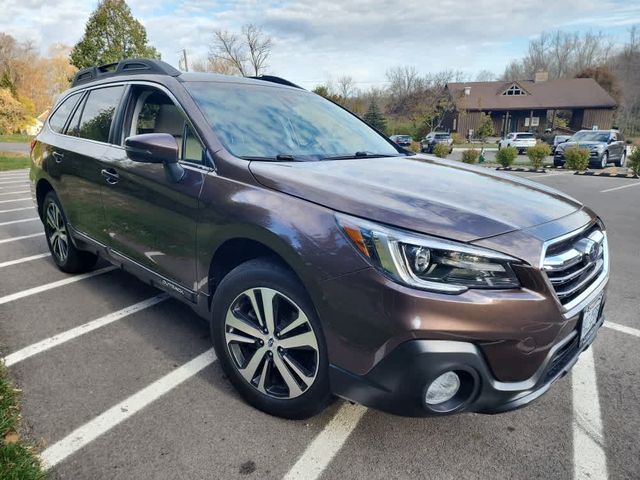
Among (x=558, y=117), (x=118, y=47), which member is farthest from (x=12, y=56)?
(x=558, y=117)

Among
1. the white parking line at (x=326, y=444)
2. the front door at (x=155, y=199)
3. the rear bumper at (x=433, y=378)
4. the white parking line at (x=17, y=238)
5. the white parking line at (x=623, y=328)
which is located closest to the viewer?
the rear bumper at (x=433, y=378)

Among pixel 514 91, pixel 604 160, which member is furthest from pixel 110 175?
pixel 514 91

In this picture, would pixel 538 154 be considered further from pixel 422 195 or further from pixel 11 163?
pixel 11 163

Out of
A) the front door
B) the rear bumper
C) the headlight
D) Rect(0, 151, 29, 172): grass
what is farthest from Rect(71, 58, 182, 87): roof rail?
Rect(0, 151, 29, 172): grass

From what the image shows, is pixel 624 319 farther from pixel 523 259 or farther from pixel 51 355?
pixel 51 355

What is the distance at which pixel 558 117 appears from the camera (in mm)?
49844

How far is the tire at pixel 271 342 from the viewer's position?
6.78 feet

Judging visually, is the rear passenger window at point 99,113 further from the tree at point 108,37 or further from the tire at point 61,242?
the tree at point 108,37

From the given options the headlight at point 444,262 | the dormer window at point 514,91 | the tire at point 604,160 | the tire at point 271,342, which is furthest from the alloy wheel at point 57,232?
the dormer window at point 514,91

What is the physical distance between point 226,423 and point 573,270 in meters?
1.80

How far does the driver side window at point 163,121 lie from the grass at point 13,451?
5.25 feet

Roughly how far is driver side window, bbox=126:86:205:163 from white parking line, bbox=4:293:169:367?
Answer: 1.41 meters

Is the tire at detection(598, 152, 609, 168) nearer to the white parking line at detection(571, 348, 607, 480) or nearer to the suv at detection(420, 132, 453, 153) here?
the suv at detection(420, 132, 453, 153)

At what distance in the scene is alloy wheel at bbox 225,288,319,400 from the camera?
212 centimetres
